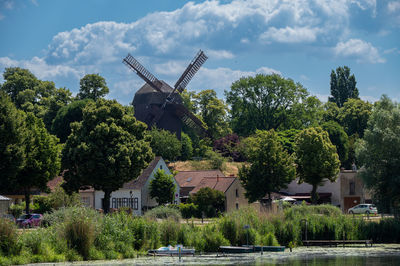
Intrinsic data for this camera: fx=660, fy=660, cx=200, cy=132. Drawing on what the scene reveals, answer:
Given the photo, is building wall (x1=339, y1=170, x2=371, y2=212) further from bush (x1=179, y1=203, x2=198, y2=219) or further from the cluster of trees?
bush (x1=179, y1=203, x2=198, y2=219)

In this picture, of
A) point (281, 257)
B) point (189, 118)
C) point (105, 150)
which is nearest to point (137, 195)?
point (105, 150)

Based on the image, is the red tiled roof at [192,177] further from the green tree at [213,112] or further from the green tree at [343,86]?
the green tree at [343,86]

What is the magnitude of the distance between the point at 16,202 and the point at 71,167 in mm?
19306

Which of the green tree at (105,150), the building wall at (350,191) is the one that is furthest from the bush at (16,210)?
the building wall at (350,191)

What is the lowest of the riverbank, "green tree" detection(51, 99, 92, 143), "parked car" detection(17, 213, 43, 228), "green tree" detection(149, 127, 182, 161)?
the riverbank

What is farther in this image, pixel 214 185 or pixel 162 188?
pixel 214 185

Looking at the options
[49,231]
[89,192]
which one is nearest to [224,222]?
[49,231]

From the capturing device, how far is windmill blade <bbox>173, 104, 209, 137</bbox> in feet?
355

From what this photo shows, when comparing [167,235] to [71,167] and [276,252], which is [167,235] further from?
[71,167]

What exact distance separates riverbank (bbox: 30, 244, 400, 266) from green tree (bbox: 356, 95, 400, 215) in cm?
1062

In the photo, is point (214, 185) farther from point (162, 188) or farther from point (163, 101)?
point (163, 101)

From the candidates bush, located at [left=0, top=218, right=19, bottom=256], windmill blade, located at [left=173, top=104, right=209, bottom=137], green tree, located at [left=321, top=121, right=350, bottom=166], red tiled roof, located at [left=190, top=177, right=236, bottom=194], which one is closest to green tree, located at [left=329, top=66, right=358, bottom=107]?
green tree, located at [left=321, top=121, right=350, bottom=166]

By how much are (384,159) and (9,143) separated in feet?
105

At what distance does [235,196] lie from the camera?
83.2 meters
